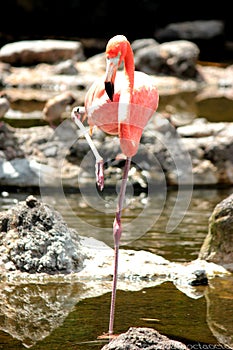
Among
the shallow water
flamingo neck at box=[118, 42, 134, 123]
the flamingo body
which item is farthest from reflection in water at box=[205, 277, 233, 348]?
flamingo neck at box=[118, 42, 134, 123]

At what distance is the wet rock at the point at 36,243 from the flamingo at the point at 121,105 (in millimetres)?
778

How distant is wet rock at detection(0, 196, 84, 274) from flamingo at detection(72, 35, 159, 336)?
0.78m

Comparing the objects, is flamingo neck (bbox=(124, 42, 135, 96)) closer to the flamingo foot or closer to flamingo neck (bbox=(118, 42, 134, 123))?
flamingo neck (bbox=(118, 42, 134, 123))

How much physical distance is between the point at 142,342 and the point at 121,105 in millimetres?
1580

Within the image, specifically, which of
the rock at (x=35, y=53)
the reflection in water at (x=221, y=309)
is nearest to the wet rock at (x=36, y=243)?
the reflection in water at (x=221, y=309)

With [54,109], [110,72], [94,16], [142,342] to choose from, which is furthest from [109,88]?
[94,16]

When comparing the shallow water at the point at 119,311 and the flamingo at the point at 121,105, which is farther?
the flamingo at the point at 121,105

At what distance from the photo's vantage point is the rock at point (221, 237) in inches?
231

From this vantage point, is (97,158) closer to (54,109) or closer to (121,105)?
(121,105)

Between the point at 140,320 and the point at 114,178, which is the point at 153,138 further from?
the point at 140,320

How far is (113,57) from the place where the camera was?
4.72m

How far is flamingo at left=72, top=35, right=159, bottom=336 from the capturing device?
473 centimetres

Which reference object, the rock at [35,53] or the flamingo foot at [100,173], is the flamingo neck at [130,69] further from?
the rock at [35,53]

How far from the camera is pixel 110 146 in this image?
927cm
